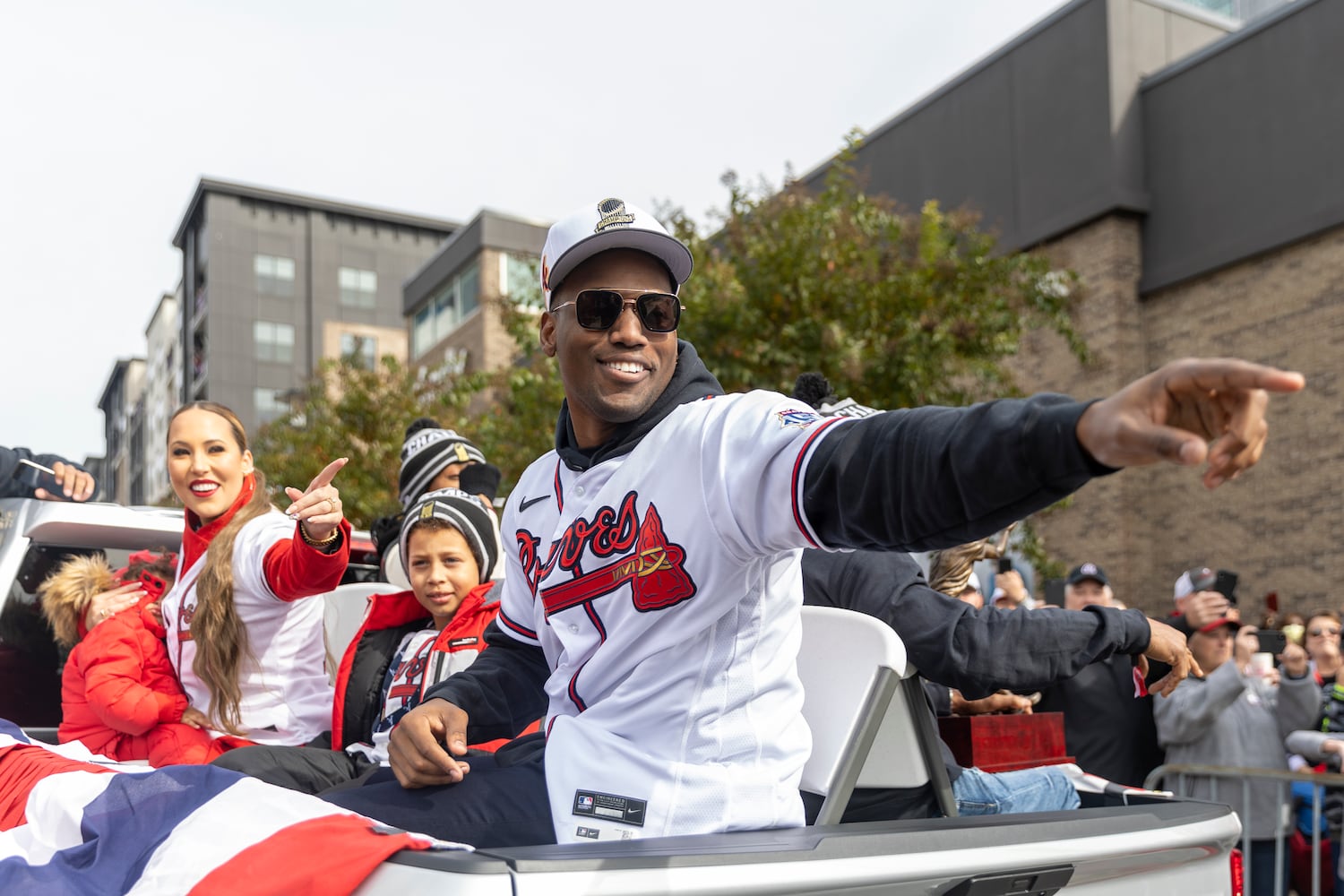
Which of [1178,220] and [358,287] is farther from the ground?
[358,287]

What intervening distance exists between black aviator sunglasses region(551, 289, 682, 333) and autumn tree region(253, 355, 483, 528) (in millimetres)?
12987

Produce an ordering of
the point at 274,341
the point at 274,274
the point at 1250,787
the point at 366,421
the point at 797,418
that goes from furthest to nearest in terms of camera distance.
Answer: the point at 274,341
the point at 274,274
the point at 366,421
the point at 1250,787
the point at 797,418

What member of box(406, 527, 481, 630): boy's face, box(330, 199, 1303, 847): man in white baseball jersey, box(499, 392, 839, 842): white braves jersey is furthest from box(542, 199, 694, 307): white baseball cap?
box(406, 527, 481, 630): boy's face

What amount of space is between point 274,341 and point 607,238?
6662 cm

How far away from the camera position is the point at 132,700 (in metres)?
3.45

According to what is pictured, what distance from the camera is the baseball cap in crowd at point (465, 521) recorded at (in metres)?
3.99

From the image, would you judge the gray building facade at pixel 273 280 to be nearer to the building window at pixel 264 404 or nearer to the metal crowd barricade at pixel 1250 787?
the building window at pixel 264 404

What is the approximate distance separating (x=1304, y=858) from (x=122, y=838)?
5883mm

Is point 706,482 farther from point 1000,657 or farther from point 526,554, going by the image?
point 1000,657

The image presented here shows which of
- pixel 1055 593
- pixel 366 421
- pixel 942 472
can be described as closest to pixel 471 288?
pixel 366 421

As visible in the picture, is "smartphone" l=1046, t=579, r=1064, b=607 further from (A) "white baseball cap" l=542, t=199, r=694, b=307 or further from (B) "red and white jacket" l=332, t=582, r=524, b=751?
(A) "white baseball cap" l=542, t=199, r=694, b=307

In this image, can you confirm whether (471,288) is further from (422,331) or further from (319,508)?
(319,508)

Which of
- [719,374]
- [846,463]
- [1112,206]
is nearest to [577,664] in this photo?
[846,463]

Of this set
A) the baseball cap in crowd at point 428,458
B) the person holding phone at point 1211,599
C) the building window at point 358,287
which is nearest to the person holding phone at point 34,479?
the baseball cap in crowd at point 428,458
